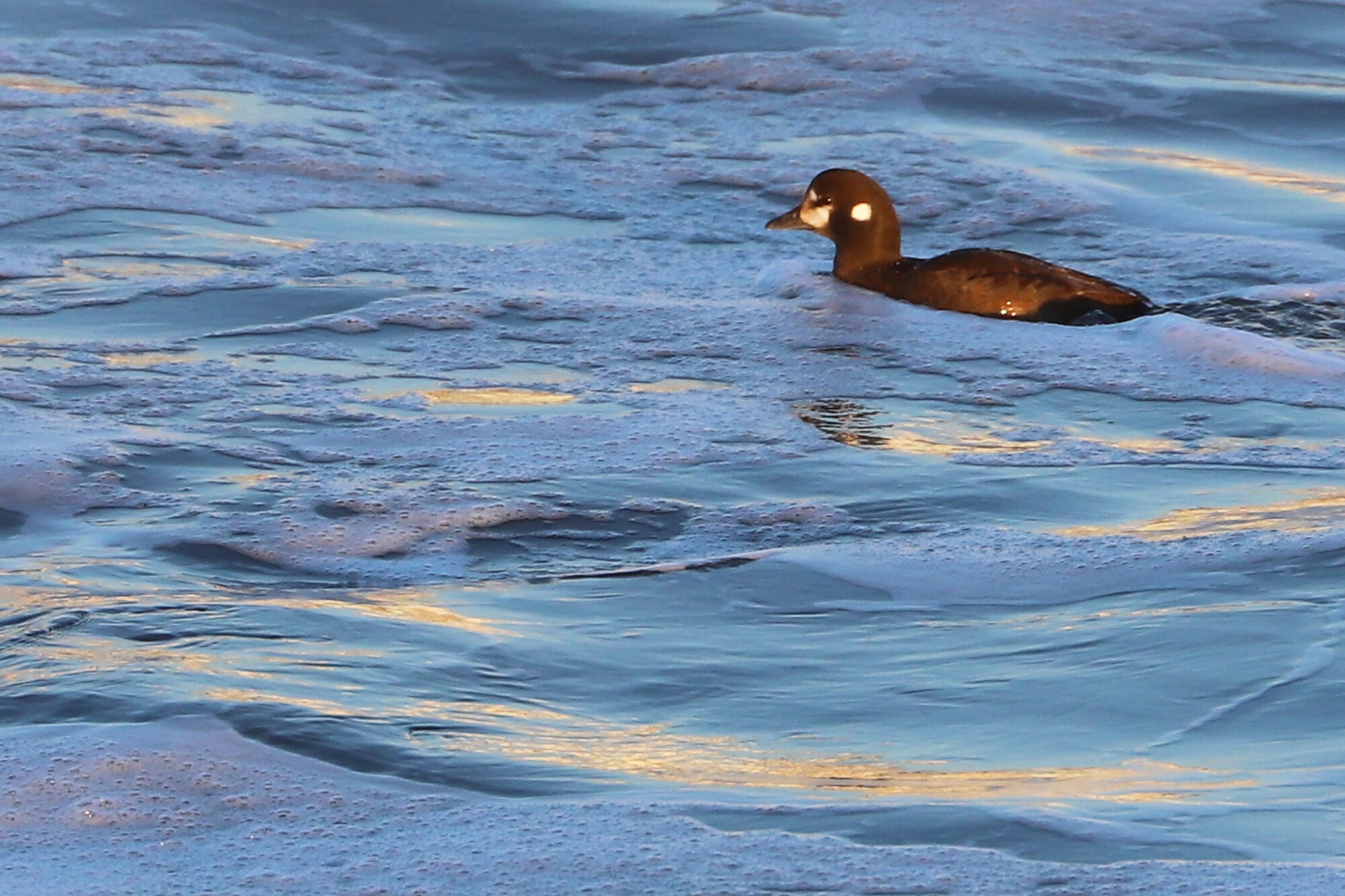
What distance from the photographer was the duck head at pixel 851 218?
806 cm

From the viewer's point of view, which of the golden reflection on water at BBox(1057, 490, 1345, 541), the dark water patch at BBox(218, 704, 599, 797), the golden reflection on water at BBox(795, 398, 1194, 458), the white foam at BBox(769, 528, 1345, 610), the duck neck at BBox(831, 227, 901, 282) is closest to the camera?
the dark water patch at BBox(218, 704, 599, 797)

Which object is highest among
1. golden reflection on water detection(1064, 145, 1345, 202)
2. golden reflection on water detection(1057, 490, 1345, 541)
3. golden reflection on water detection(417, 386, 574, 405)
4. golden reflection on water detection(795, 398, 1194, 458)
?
golden reflection on water detection(1064, 145, 1345, 202)

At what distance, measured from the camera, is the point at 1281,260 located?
819cm

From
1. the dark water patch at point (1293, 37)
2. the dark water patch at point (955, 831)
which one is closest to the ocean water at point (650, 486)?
the dark water patch at point (955, 831)

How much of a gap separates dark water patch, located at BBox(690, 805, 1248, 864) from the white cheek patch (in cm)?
488

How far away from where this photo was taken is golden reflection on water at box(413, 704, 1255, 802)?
347 cm

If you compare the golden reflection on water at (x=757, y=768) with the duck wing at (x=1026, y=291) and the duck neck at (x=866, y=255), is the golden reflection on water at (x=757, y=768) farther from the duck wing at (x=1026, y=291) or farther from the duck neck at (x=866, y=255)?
the duck neck at (x=866, y=255)

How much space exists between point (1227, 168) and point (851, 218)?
2393 millimetres

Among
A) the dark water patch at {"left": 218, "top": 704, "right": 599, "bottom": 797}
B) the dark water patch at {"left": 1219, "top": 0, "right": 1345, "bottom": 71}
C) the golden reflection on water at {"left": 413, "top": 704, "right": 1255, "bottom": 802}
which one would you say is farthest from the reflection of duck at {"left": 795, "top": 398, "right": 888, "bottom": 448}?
the dark water patch at {"left": 1219, "top": 0, "right": 1345, "bottom": 71}

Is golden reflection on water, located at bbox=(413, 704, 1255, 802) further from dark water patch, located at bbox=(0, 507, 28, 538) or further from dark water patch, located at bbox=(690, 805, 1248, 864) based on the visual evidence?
dark water patch, located at bbox=(0, 507, 28, 538)

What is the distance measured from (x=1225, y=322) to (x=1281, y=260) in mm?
1110

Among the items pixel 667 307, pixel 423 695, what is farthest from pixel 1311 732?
pixel 667 307

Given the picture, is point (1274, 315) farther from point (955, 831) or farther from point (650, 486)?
point (955, 831)

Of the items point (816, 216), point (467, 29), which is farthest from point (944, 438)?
point (467, 29)
